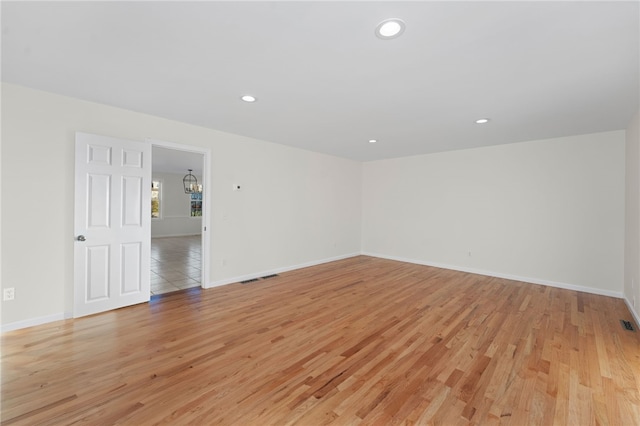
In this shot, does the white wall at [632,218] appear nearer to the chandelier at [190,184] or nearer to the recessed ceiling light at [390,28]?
the recessed ceiling light at [390,28]

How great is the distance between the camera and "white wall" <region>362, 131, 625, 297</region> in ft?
13.5

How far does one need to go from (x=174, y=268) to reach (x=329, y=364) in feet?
14.9

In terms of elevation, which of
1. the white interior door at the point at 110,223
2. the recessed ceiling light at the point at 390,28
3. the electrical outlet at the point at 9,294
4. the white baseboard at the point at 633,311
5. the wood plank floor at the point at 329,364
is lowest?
the wood plank floor at the point at 329,364

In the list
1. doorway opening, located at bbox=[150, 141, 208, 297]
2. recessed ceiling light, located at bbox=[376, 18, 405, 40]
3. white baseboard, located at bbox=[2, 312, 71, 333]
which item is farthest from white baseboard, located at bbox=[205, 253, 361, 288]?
recessed ceiling light, located at bbox=[376, 18, 405, 40]

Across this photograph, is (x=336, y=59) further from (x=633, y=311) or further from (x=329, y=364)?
(x=633, y=311)

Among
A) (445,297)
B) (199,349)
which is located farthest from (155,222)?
(445,297)

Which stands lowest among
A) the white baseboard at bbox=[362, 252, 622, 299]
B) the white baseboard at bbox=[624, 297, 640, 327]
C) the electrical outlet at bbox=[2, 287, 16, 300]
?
the white baseboard at bbox=[624, 297, 640, 327]

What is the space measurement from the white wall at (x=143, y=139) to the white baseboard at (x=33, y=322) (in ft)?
0.04

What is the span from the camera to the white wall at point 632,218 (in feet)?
10.3

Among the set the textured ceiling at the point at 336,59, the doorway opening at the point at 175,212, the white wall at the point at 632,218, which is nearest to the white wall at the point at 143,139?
the textured ceiling at the point at 336,59

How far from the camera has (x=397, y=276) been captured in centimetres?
501

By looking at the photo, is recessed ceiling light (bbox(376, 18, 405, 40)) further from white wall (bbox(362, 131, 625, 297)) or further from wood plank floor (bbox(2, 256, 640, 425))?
white wall (bbox(362, 131, 625, 297))

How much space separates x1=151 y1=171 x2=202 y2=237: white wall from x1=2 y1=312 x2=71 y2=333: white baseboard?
809 centimetres

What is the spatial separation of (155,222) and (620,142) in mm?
12697
